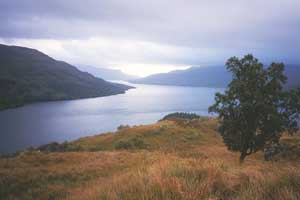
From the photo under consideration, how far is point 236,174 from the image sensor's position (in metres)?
5.47

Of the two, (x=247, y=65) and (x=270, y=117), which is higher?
(x=247, y=65)

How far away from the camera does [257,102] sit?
16.5 meters

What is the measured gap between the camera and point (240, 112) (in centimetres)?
1720

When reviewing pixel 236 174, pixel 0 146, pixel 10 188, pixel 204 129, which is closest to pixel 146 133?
pixel 204 129

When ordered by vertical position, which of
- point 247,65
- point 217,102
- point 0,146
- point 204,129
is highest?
point 247,65

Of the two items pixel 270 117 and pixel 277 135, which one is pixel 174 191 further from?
pixel 277 135

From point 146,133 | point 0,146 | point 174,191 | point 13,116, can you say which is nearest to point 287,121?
point 174,191

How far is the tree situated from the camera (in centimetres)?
1678

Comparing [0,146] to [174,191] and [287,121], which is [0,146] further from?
[174,191]

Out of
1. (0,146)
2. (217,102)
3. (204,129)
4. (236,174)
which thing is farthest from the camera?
(0,146)

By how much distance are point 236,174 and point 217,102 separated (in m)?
12.8

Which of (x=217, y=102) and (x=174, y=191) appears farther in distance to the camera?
(x=217, y=102)

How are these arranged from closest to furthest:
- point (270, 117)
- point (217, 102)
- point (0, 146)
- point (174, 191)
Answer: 1. point (174, 191)
2. point (270, 117)
3. point (217, 102)
4. point (0, 146)

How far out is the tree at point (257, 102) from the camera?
1678cm
